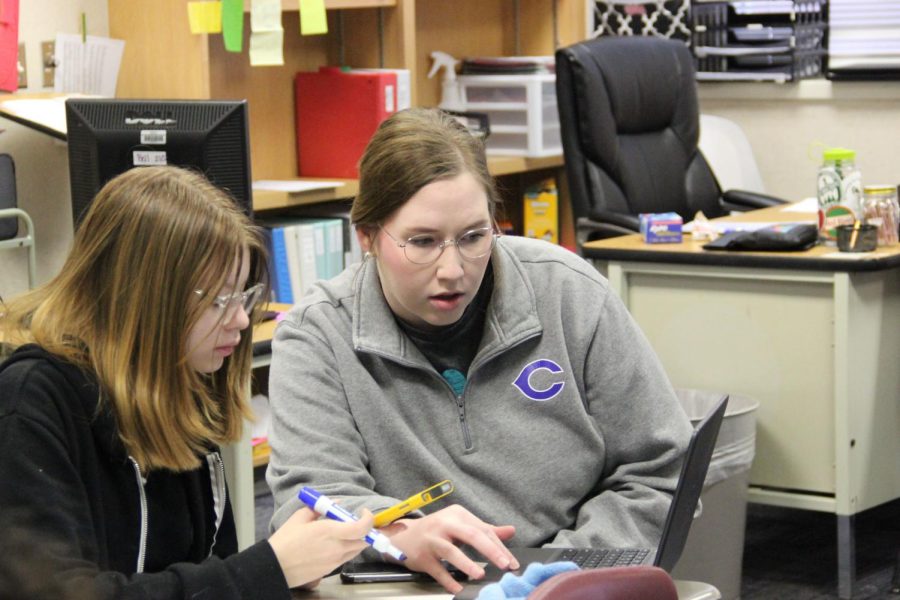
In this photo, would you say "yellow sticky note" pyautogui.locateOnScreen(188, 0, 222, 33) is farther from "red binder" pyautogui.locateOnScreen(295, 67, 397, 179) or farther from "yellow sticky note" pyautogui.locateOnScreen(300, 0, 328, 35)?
"red binder" pyautogui.locateOnScreen(295, 67, 397, 179)

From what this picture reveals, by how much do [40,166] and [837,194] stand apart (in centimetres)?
206

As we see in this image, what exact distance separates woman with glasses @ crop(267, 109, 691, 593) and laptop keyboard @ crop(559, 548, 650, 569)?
0.15m

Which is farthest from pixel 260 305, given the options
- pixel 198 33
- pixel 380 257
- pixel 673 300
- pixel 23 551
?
pixel 198 33

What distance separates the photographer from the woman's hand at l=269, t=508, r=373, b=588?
127cm

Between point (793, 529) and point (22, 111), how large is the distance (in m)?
2.17

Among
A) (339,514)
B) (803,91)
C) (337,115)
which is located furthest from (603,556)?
(803,91)

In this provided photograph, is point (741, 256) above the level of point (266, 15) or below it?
below

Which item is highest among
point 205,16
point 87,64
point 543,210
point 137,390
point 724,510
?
point 205,16

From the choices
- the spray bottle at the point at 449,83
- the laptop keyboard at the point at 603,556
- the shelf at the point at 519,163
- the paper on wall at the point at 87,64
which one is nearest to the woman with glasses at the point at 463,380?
the laptop keyboard at the point at 603,556

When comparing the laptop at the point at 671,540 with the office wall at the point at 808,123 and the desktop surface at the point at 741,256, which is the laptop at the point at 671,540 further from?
the office wall at the point at 808,123

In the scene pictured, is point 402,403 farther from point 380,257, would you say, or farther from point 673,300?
point 673,300

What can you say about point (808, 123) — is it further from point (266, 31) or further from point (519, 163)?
point (266, 31)

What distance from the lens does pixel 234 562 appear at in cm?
126

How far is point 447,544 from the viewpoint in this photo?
135cm
